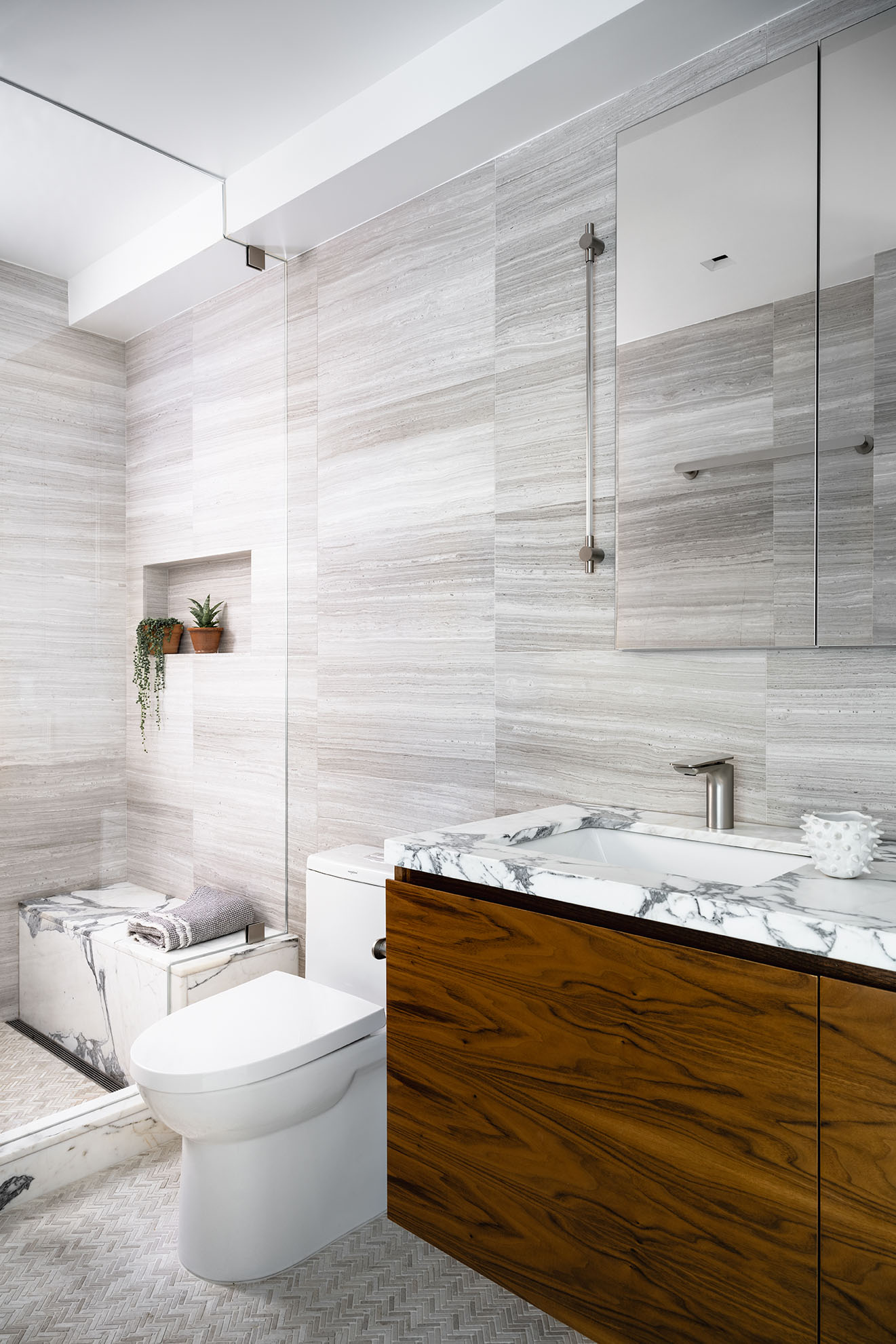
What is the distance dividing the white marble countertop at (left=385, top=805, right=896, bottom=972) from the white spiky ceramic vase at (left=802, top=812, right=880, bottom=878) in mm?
15

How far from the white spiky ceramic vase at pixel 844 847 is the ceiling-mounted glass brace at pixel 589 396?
77 centimetres

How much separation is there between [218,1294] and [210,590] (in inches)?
61.8

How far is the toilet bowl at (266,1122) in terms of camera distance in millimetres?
1591

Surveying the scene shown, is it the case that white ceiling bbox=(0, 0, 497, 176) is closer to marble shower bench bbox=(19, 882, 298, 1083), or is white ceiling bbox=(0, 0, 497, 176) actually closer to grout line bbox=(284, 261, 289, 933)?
grout line bbox=(284, 261, 289, 933)

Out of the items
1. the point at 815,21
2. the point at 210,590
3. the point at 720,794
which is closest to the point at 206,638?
the point at 210,590

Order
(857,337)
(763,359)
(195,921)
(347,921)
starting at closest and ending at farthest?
(857,337) → (763,359) → (347,921) → (195,921)

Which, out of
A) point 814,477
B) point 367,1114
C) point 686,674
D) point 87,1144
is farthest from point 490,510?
point 87,1144

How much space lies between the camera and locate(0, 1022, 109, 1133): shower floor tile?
189 centimetres

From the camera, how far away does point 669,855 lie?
1.51m

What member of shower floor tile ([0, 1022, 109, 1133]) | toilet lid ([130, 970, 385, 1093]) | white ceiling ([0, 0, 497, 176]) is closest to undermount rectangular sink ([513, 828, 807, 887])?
toilet lid ([130, 970, 385, 1093])

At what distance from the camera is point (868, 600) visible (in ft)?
4.62

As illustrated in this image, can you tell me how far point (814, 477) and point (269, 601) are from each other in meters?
1.53

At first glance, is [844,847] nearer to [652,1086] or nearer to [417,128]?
[652,1086]

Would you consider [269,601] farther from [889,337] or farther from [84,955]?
[889,337]
